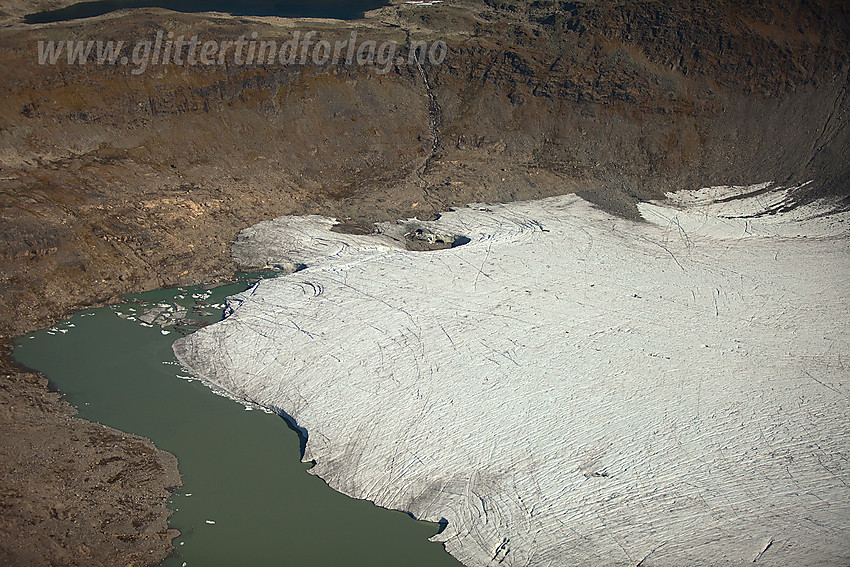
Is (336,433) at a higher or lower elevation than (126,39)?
lower

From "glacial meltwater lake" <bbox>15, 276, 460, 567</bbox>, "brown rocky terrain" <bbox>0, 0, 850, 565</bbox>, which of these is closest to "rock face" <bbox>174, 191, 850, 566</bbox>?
"glacial meltwater lake" <bbox>15, 276, 460, 567</bbox>

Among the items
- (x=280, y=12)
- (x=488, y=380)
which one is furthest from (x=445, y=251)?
(x=280, y=12)

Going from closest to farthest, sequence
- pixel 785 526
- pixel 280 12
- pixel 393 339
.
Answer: pixel 785 526, pixel 393 339, pixel 280 12

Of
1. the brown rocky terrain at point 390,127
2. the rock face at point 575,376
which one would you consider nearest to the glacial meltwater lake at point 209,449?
the rock face at point 575,376

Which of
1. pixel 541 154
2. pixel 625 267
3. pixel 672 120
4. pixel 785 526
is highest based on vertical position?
pixel 672 120

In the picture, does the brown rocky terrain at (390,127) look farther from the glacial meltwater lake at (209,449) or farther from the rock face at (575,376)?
the rock face at (575,376)

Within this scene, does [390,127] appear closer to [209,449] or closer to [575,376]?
[575,376]

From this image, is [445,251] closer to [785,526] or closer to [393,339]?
[393,339]
